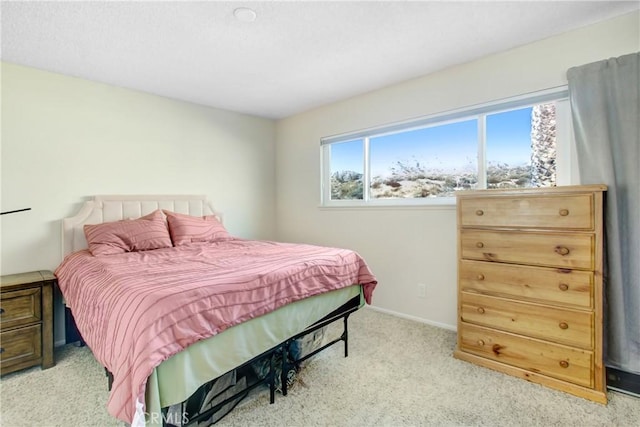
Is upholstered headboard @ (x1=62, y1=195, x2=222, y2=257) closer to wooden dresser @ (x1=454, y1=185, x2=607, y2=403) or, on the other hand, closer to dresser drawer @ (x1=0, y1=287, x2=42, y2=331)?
dresser drawer @ (x1=0, y1=287, x2=42, y2=331)

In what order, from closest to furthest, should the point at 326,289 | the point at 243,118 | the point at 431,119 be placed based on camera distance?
the point at 326,289, the point at 431,119, the point at 243,118

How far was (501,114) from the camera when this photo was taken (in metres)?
2.56

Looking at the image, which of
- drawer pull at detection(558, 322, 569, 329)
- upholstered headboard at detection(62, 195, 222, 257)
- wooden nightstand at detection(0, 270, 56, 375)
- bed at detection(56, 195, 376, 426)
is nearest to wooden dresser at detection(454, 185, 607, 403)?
drawer pull at detection(558, 322, 569, 329)

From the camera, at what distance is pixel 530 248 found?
77.4 inches

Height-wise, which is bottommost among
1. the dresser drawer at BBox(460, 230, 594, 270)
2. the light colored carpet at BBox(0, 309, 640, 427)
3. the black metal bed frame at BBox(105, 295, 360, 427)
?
the light colored carpet at BBox(0, 309, 640, 427)

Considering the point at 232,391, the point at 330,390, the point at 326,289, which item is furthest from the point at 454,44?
the point at 232,391

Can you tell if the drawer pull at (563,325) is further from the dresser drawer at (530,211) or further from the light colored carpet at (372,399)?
the dresser drawer at (530,211)

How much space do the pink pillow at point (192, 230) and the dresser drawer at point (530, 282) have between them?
2273 mm

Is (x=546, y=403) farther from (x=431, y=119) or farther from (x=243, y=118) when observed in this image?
(x=243, y=118)

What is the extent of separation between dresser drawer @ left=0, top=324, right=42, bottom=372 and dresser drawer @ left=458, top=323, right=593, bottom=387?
2986mm

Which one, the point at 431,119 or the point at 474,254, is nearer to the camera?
the point at 474,254

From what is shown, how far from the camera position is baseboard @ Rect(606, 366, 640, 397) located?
1.80 m

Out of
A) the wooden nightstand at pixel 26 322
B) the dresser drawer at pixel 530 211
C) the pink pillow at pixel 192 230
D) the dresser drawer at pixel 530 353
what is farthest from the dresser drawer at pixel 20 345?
the dresser drawer at pixel 530 211

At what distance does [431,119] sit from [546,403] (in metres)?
2.27
